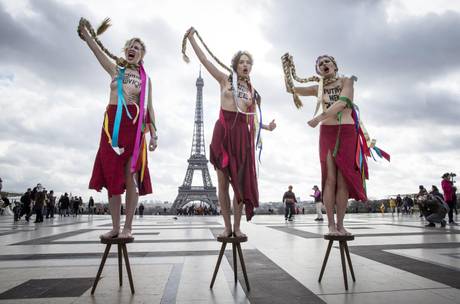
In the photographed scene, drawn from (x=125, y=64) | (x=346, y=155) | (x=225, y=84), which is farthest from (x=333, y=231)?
(x=125, y=64)

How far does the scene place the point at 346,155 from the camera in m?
3.18

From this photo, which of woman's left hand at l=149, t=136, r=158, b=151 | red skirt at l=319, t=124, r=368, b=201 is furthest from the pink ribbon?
red skirt at l=319, t=124, r=368, b=201

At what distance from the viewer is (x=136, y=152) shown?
9.74 feet

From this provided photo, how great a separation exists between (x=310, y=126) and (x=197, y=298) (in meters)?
1.68

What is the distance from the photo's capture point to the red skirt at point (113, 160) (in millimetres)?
2918

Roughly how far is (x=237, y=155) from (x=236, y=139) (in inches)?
5.8

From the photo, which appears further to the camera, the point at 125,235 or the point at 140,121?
the point at 140,121

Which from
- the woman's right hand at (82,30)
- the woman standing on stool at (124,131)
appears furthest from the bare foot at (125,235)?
the woman's right hand at (82,30)

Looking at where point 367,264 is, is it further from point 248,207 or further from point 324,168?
point 248,207

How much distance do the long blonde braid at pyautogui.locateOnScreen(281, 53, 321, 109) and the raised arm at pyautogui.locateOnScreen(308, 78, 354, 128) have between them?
37 cm

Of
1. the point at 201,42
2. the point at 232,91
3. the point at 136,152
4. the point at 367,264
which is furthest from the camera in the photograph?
the point at 367,264

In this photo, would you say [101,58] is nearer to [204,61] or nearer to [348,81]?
[204,61]

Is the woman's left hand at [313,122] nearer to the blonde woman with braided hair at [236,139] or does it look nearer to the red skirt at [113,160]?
the blonde woman with braided hair at [236,139]

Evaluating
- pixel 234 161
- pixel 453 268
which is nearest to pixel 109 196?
pixel 234 161
